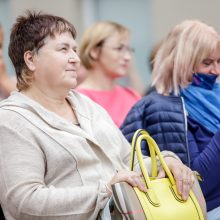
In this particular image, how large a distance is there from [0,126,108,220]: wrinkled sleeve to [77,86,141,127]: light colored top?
2.09m

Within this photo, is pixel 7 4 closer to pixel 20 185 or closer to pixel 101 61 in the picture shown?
pixel 101 61

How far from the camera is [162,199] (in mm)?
3402

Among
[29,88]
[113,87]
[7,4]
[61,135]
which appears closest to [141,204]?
[61,135]

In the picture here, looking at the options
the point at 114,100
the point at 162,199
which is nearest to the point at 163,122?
the point at 162,199

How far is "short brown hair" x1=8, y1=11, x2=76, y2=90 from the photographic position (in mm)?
3732

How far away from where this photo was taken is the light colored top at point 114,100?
5.62 meters

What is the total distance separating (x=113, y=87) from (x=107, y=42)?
358mm

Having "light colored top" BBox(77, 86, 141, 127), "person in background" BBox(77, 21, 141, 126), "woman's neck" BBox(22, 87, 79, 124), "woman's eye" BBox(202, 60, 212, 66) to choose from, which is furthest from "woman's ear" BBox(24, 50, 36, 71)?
"person in background" BBox(77, 21, 141, 126)

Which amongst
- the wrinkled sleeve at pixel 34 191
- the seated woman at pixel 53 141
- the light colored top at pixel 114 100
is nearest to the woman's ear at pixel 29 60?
the seated woman at pixel 53 141

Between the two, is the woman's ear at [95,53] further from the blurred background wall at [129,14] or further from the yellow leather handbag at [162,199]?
the blurred background wall at [129,14]

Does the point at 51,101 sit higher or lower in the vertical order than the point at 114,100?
higher

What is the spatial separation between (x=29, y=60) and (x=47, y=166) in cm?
58

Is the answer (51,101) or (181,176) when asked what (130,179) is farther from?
(51,101)

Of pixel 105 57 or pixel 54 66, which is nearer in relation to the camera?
pixel 54 66
